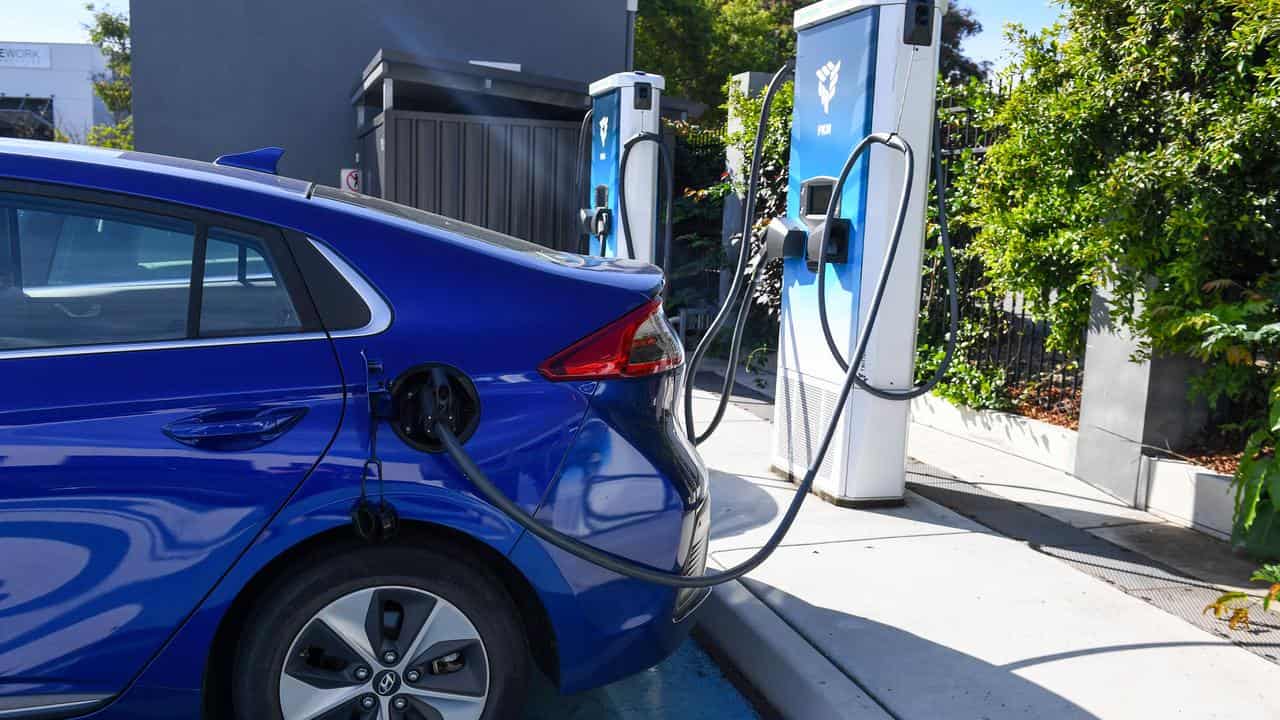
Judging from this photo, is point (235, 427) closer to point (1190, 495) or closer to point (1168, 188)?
point (1168, 188)

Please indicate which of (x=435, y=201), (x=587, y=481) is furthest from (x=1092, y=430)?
(x=435, y=201)

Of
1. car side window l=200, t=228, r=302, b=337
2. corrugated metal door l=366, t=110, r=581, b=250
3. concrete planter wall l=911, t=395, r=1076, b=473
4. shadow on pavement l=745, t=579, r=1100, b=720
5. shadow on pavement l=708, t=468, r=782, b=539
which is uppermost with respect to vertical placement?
corrugated metal door l=366, t=110, r=581, b=250

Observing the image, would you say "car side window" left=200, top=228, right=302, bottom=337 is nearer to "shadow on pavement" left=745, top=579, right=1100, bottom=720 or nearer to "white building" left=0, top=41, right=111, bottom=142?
"shadow on pavement" left=745, top=579, right=1100, bottom=720

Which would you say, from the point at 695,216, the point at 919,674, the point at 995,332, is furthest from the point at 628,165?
the point at 919,674

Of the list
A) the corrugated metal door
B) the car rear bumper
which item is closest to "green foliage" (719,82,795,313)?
the corrugated metal door

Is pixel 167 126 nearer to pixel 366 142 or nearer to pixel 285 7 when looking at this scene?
pixel 285 7

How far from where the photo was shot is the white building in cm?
6044

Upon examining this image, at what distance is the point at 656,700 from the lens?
3455mm

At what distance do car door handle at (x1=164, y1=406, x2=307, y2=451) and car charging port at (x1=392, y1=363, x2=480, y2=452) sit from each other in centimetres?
23

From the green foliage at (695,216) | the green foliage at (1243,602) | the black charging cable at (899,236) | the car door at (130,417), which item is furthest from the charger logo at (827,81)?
the green foliage at (695,216)

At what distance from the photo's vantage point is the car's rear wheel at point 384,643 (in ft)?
8.48

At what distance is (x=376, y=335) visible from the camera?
2654 millimetres

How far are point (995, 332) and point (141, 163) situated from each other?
5584mm

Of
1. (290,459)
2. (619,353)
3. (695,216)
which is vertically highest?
(695,216)
